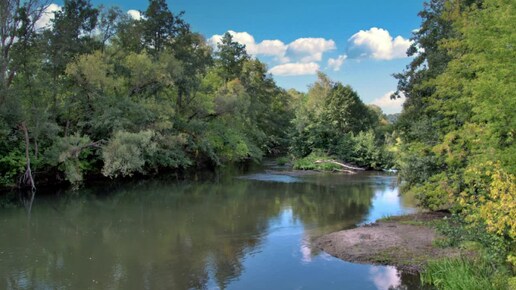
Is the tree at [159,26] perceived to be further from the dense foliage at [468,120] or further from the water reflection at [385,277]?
the water reflection at [385,277]

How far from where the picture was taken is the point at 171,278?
12.6 metres

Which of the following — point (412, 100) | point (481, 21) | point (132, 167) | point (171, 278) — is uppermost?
point (481, 21)

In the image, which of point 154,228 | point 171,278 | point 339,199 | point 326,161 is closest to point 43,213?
point 154,228

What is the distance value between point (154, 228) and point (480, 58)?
46.6ft

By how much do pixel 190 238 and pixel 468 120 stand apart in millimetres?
11606

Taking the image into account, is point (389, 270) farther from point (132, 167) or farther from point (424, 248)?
point (132, 167)

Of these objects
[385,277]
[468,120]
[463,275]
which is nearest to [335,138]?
[468,120]

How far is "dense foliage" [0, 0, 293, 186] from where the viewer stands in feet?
90.7

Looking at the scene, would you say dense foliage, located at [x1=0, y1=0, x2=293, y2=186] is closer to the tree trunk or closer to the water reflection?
the tree trunk

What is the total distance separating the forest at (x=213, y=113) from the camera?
11.7 m

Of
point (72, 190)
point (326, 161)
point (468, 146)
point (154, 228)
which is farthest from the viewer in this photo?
point (326, 161)

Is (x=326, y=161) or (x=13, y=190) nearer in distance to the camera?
(x=13, y=190)

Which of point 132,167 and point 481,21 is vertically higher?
point 481,21

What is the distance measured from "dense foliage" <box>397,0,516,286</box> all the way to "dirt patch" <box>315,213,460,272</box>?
4.70ft
